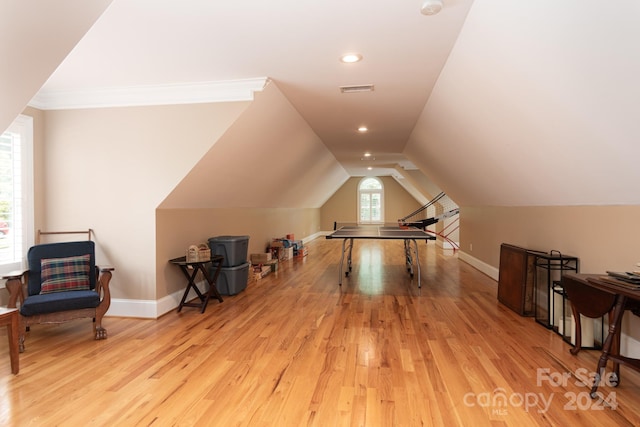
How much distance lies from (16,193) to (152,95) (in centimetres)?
168

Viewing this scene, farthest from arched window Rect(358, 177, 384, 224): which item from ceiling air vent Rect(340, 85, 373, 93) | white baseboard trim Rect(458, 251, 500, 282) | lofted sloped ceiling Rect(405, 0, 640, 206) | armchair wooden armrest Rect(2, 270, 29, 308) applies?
armchair wooden armrest Rect(2, 270, 29, 308)

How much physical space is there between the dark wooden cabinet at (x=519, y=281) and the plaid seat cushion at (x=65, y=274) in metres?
4.42

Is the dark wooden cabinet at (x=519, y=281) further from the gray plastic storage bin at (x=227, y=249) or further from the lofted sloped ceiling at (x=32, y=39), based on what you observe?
the lofted sloped ceiling at (x=32, y=39)

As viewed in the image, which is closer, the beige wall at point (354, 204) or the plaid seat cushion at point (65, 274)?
the plaid seat cushion at point (65, 274)

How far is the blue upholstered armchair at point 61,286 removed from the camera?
296 centimetres

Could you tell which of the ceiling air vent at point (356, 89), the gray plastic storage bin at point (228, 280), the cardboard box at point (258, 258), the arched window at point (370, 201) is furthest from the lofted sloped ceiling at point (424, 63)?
the arched window at point (370, 201)

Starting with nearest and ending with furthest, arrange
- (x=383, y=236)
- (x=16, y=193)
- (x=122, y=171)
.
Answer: (x=16, y=193) < (x=122, y=171) < (x=383, y=236)

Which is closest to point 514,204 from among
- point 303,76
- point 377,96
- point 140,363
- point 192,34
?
point 377,96

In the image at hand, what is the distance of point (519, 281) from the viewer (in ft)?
12.7

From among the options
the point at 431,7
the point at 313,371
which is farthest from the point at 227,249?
the point at 431,7

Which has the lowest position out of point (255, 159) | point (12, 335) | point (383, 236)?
point (12, 335)

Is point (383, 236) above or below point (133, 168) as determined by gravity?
below

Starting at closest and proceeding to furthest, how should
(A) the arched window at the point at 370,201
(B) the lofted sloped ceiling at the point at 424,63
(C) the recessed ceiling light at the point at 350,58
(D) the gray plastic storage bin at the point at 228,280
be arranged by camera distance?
(B) the lofted sloped ceiling at the point at 424,63 < (C) the recessed ceiling light at the point at 350,58 < (D) the gray plastic storage bin at the point at 228,280 < (A) the arched window at the point at 370,201

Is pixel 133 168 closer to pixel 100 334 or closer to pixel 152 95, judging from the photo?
pixel 152 95
